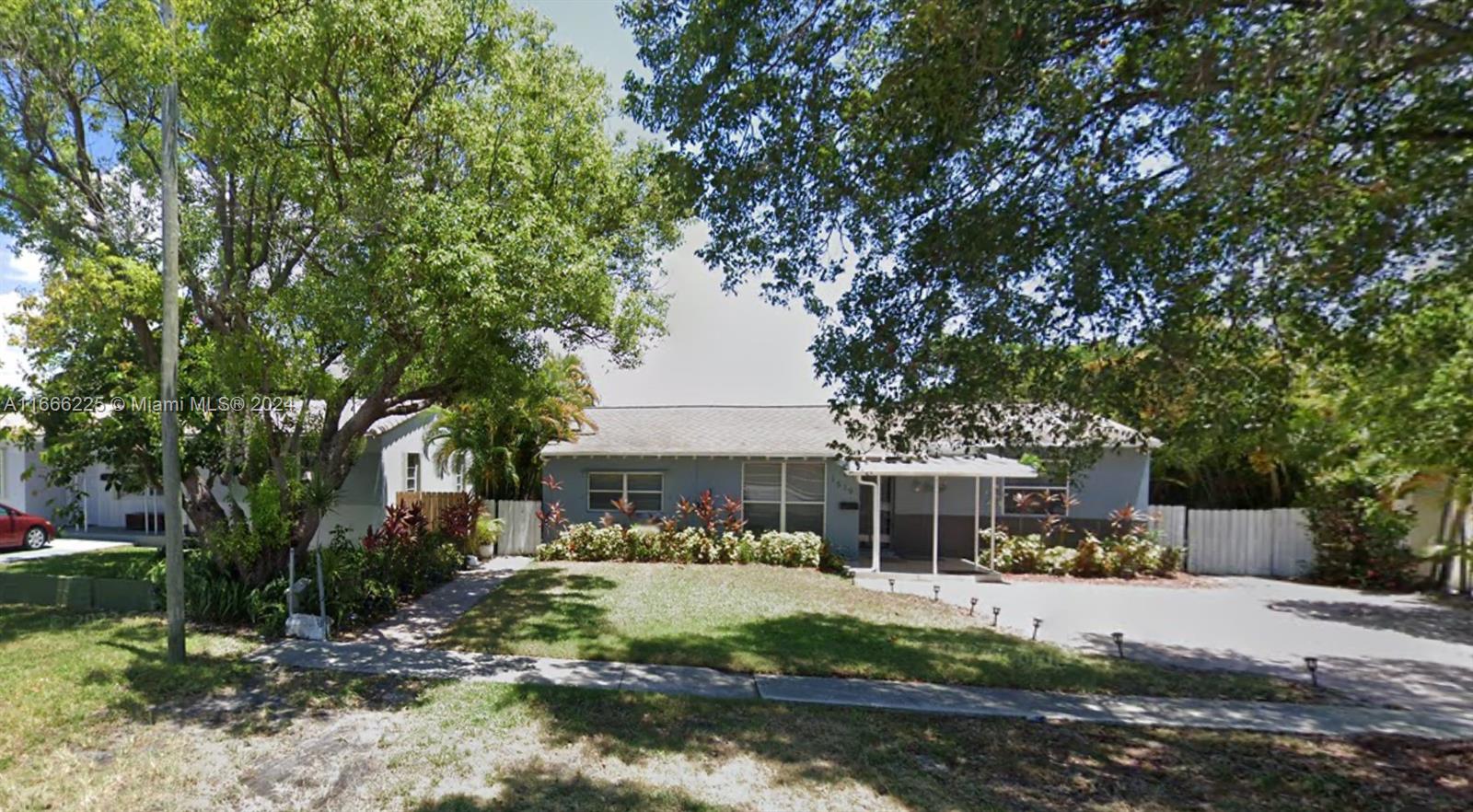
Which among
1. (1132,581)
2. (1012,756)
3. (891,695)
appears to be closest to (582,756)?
(891,695)

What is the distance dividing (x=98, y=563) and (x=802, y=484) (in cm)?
1545

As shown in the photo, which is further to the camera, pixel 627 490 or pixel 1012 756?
pixel 627 490

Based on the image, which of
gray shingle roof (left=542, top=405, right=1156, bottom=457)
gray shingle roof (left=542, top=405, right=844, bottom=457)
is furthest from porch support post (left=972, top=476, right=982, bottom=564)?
gray shingle roof (left=542, top=405, right=844, bottom=457)

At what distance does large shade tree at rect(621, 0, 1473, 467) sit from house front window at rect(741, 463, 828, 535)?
8.93 m

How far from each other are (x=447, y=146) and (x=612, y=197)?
251 cm

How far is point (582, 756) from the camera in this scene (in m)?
5.49

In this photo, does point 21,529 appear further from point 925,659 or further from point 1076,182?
point 1076,182

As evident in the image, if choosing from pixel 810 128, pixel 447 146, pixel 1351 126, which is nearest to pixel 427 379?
pixel 447 146

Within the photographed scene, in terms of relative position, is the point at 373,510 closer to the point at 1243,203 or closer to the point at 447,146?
the point at 447,146

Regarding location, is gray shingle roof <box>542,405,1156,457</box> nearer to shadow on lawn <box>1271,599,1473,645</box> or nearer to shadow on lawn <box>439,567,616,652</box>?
shadow on lawn <box>439,567,616,652</box>

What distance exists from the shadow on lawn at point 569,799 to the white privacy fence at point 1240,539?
50.5 ft

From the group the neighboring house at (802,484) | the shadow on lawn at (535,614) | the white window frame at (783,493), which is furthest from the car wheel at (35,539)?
the white window frame at (783,493)

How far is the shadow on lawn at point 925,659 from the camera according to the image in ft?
25.2

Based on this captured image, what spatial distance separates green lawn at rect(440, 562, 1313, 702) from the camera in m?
7.85
